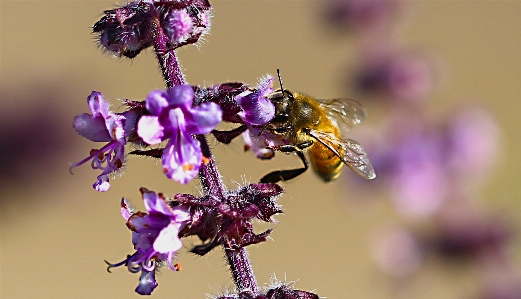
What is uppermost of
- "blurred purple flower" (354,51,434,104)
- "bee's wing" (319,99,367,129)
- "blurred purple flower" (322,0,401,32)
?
"blurred purple flower" (322,0,401,32)

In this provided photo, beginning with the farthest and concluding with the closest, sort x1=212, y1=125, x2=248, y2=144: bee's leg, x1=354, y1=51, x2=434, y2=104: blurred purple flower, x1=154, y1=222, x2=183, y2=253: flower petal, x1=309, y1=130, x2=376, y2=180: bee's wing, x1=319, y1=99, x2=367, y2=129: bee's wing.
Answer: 1. x1=354, y1=51, x2=434, y2=104: blurred purple flower
2. x1=319, y1=99, x2=367, y2=129: bee's wing
3. x1=309, y1=130, x2=376, y2=180: bee's wing
4. x1=212, y1=125, x2=248, y2=144: bee's leg
5. x1=154, y1=222, x2=183, y2=253: flower petal

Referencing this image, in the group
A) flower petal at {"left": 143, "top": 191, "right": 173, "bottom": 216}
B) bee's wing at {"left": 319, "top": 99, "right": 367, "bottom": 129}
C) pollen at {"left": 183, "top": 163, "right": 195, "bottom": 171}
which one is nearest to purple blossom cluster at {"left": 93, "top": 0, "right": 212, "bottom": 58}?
pollen at {"left": 183, "top": 163, "right": 195, "bottom": 171}

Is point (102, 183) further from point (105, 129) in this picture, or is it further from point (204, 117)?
point (204, 117)

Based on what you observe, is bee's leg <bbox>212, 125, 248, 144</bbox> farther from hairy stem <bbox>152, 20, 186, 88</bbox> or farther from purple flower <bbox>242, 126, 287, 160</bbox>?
hairy stem <bbox>152, 20, 186, 88</bbox>

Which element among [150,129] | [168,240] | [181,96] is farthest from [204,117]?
[168,240]

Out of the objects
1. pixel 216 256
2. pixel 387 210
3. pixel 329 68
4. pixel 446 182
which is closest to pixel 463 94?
pixel 329 68

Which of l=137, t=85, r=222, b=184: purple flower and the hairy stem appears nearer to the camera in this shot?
l=137, t=85, r=222, b=184: purple flower

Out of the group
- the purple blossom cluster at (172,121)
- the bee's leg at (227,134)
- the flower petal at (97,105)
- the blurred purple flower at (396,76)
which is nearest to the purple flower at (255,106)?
the purple blossom cluster at (172,121)
